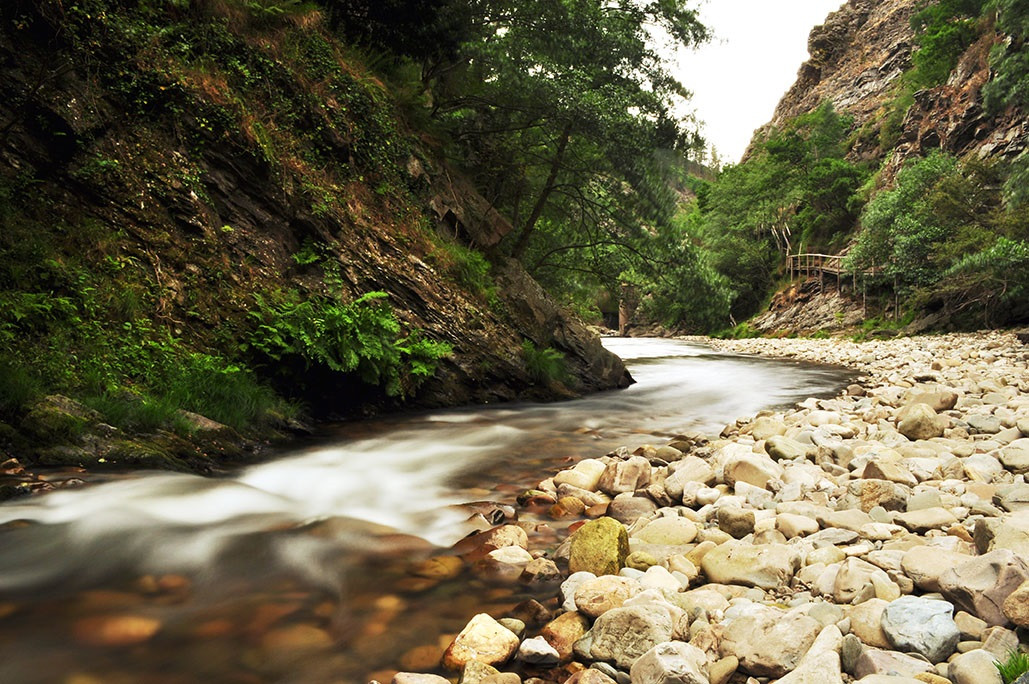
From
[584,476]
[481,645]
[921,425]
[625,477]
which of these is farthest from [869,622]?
[921,425]

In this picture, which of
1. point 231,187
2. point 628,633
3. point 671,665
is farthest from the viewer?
point 231,187

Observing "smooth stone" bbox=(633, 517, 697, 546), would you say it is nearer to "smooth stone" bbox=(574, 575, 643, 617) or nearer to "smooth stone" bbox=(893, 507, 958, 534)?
"smooth stone" bbox=(574, 575, 643, 617)

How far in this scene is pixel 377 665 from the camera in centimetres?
235

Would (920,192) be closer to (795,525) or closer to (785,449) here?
(785,449)

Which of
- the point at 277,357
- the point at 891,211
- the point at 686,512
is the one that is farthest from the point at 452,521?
the point at 891,211

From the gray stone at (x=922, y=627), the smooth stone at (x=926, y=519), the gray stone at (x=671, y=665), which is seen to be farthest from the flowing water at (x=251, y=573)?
the smooth stone at (x=926, y=519)

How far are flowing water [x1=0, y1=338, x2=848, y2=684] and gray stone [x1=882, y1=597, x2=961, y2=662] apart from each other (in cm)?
171

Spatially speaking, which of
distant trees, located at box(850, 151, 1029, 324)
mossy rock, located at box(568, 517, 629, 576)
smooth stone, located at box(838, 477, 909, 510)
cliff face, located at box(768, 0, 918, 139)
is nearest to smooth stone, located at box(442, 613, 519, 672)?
mossy rock, located at box(568, 517, 629, 576)

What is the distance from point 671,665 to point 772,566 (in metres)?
1.10

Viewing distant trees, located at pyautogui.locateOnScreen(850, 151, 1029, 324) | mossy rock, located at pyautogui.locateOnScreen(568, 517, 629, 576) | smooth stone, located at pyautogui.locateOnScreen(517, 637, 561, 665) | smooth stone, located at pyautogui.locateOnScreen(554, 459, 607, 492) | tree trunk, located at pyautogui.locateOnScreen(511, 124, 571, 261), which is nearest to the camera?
smooth stone, located at pyautogui.locateOnScreen(517, 637, 561, 665)

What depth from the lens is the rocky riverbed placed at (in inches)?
81.3

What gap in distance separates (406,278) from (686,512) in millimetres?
5818

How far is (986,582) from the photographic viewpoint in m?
2.15

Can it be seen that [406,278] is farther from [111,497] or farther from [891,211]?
[891,211]
